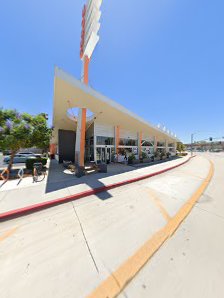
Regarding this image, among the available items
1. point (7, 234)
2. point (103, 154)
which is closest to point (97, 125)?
point (103, 154)

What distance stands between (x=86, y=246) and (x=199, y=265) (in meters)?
2.23

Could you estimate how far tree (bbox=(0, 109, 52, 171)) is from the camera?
9.10 metres

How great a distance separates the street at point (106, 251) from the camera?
1.96m

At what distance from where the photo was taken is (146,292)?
1876 millimetres

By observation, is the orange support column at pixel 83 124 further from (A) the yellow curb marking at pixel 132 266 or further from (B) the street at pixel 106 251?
(A) the yellow curb marking at pixel 132 266

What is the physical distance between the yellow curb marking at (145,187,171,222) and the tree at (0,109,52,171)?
941cm

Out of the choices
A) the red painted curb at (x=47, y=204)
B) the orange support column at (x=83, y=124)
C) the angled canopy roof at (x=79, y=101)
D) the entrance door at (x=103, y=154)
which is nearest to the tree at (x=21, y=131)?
the angled canopy roof at (x=79, y=101)

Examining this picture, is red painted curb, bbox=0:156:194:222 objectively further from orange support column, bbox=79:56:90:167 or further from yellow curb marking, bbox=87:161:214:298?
orange support column, bbox=79:56:90:167

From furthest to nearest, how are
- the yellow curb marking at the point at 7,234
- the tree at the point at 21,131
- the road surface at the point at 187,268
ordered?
the tree at the point at 21,131 < the yellow curb marking at the point at 7,234 < the road surface at the point at 187,268

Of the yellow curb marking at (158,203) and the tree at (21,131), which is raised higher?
the tree at (21,131)

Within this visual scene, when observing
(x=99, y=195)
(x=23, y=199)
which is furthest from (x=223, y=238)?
(x=23, y=199)

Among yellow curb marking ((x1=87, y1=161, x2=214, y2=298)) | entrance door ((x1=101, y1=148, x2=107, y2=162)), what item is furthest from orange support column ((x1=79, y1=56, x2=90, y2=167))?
yellow curb marking ((x1=87, y1=161, x2=214, y2=298))

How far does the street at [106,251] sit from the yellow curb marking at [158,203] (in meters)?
0.04

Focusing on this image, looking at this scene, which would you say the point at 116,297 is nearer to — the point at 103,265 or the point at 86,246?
the point at 103,265
